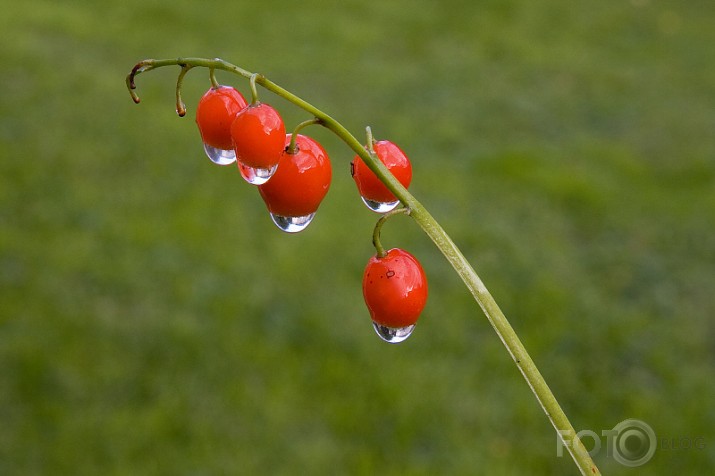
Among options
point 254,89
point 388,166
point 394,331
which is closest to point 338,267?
point 394,331

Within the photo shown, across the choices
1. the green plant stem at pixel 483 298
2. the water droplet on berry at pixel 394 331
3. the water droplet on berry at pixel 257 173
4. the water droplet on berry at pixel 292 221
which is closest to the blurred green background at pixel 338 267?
the water droplet on berry at pixel 394 331

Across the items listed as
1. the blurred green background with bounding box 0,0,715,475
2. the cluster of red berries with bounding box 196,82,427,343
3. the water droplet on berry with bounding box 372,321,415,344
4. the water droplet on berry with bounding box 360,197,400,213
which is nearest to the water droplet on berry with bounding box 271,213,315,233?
the cluster of red berries with bounding box 196,82,427,343

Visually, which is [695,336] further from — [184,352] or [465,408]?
[184,352]

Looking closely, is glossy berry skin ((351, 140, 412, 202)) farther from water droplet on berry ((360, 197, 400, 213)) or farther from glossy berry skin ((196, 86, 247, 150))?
glossy berry skin ((196, 86, 247, 150))

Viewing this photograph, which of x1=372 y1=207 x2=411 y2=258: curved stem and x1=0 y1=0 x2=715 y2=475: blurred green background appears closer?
x1=372 y1=207 x2=411 y2=258: curved stem

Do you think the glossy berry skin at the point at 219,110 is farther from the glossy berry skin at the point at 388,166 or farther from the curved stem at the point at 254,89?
the glossy berry skin at the point at 388,166

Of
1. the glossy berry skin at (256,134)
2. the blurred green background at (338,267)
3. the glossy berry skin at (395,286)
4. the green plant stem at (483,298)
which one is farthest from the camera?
the blurred green background at (338,267)
